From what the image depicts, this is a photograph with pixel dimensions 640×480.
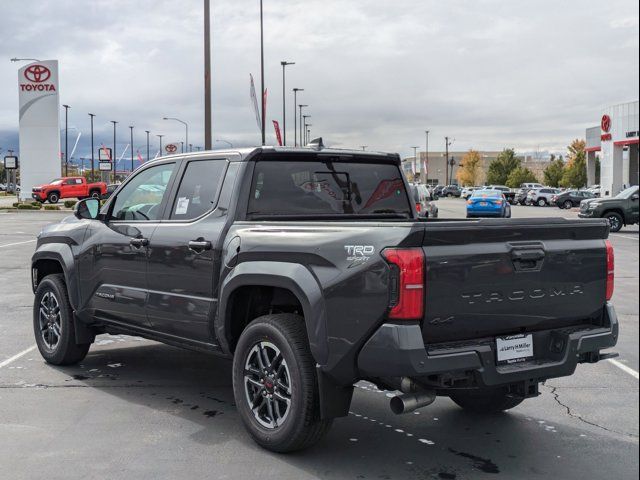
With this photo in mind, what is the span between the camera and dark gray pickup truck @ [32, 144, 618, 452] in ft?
13.2

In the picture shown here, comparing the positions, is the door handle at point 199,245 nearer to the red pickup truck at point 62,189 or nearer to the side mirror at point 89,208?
the side mirror at point 89,208

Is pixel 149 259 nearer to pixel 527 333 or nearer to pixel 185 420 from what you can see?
pixel 185 420

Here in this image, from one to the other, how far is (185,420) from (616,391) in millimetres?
3541

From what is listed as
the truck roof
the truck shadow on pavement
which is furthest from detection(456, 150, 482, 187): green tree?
the truck shadow on pavement

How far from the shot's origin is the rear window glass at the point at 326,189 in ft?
17.8

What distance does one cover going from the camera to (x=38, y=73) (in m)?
50.5

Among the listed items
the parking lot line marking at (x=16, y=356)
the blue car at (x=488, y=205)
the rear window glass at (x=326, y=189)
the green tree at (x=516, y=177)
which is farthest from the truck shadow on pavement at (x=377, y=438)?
the green tree at (x=516, y=177)

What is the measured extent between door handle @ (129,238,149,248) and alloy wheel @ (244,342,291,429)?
1512 mm

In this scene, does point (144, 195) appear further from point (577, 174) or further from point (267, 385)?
point (577, 174)

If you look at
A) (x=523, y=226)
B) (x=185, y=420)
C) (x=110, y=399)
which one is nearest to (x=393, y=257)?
(x=523, y=226)

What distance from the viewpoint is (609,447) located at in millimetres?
4754

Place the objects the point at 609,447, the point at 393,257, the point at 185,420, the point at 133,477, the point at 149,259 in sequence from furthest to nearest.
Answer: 1. the point at 149,259
2. the point at 185,420
3. the point at 609,447
4. the point at 133,477
5. the point at 393,257

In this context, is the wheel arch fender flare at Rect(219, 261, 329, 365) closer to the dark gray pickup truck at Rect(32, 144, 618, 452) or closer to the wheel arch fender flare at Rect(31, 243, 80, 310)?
the dark gray pickup truck at Rect(32, 144, 618, 452)

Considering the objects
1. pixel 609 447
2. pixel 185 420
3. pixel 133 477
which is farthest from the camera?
pixel 185 420
